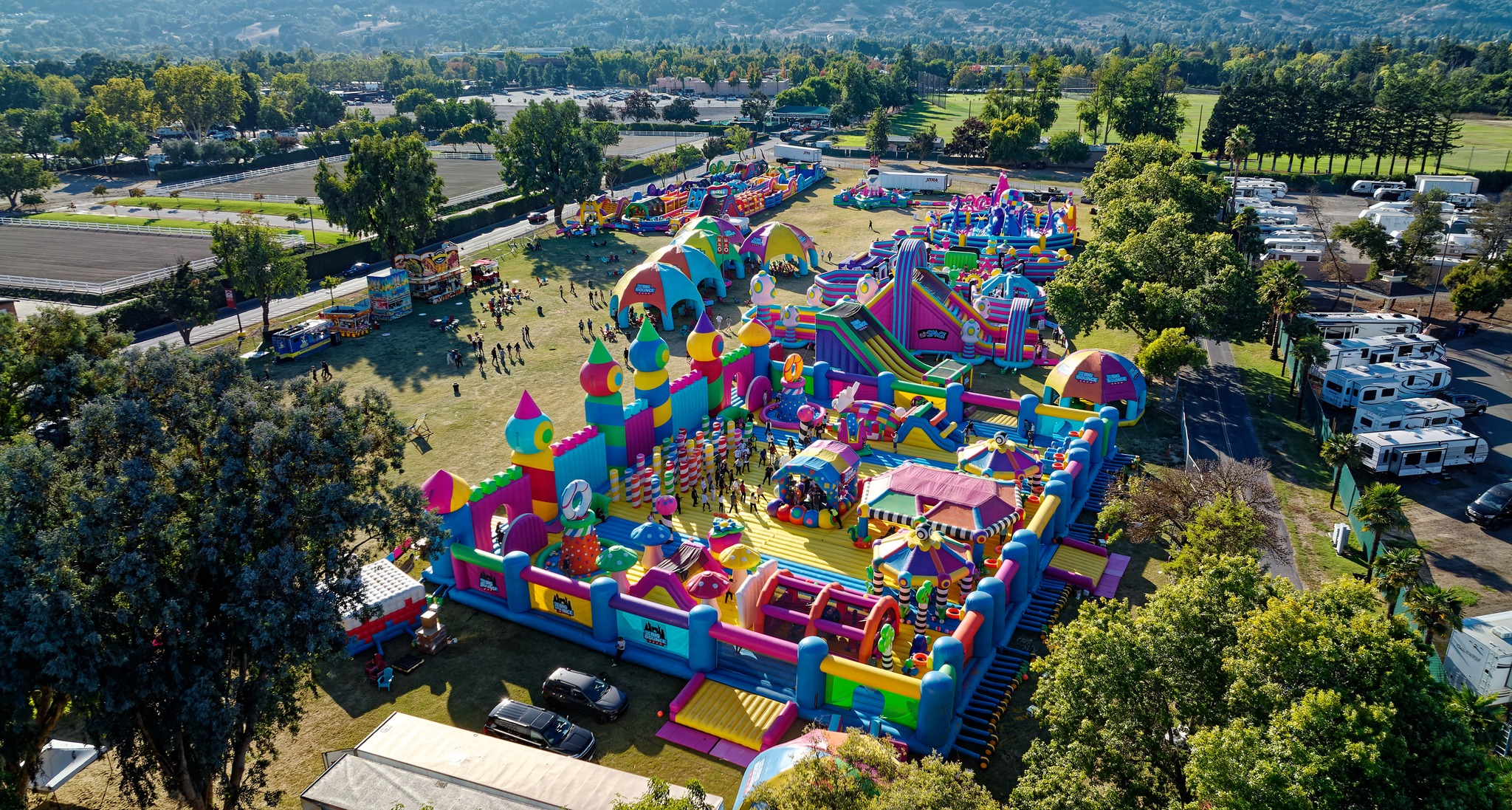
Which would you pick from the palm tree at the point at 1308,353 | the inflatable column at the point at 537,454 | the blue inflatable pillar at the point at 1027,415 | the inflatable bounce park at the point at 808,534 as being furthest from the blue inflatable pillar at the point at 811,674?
the palm tree at the point at 1308,353

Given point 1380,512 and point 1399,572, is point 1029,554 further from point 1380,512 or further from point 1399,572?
point 1380,512

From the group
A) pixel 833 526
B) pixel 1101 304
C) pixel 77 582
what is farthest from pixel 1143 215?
pixel 77 582

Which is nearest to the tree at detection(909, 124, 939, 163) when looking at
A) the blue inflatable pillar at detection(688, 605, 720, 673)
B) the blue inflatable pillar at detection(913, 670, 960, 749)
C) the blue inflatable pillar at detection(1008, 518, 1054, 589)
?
the blue inflatable pillar at detection(1008, 518, 1054, 589)

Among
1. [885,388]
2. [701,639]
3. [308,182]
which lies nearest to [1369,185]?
[885,388]

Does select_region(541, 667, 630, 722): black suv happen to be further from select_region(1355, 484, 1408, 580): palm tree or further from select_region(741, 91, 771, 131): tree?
select_region(741, 91, 771, 131): tree

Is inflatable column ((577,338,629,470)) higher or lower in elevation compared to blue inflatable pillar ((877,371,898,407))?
higher

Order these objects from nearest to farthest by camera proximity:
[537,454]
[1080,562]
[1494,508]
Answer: [1080,562], [537,454], [1494,508]
